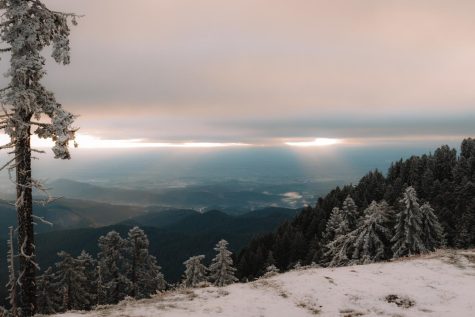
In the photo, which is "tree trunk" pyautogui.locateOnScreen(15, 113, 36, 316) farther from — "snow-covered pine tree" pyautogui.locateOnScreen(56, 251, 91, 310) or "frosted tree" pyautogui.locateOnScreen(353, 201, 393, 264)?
"snow-covered pine tree" pyautogui.locateOnScreen(56, 251, 91, 310)

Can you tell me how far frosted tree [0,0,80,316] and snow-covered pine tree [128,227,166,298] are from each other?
42153mm

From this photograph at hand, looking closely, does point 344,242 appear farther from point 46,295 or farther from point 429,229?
point 46,295

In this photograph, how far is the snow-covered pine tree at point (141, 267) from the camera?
184 feet

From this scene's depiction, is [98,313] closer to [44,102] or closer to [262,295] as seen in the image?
[262,295]

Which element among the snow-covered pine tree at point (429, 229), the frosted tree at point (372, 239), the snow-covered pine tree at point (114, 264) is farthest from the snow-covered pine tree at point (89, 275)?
the snow-covered pine tree at point (429, 229)

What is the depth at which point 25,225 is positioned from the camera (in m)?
14.6

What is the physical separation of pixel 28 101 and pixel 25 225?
194 inches

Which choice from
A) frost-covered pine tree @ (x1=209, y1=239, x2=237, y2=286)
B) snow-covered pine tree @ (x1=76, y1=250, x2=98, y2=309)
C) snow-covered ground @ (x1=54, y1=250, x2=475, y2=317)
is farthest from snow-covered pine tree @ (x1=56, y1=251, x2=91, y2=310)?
snow-covered ground @ (x1=54, y1=250, x2=475, y2=317)

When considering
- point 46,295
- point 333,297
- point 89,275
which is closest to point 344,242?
point 333,297

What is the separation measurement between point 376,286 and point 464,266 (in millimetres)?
6860

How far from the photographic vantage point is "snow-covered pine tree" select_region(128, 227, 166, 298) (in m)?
56.2

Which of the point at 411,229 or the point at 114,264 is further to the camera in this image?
the point at 114,264

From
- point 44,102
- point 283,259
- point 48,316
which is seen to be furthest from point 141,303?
point 283,259

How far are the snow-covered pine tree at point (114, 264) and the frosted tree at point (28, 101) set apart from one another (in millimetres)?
42416
